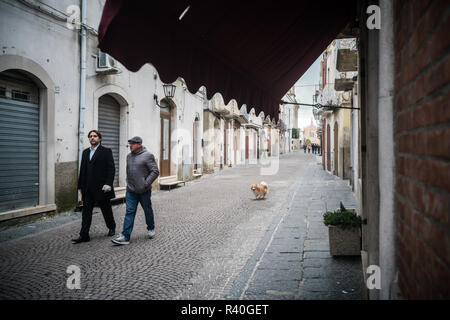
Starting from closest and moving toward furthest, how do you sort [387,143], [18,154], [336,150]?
1. [387,143]
2. [18,154]
3. [336,150]

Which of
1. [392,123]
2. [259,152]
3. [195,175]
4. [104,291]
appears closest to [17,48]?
[104,291]

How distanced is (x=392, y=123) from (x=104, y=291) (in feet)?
11.5

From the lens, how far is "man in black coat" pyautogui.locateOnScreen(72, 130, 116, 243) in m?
6.12

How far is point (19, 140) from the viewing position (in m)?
7.84

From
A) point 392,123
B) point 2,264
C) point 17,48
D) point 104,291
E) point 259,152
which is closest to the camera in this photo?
point 392,123

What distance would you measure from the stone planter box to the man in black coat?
403 centimetres

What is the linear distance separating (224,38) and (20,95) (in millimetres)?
6556

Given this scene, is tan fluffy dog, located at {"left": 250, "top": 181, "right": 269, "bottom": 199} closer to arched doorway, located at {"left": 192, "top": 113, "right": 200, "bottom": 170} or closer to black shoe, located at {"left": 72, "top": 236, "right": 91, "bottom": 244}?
black shoe, located at {"left": 72, "top": 236, "right": 91, "bottom": 244}

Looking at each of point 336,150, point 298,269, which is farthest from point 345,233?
point 336,150

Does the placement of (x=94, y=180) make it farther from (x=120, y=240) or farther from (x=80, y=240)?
(x=120, y=240)

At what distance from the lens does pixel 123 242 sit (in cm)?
590

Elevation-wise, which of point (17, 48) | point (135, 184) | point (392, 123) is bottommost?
point (135, 184)
